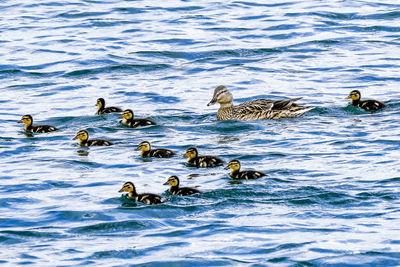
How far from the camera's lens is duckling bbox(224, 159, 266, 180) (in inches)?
468

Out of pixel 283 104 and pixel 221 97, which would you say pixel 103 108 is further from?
pixel 283 104

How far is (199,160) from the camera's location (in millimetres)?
12750

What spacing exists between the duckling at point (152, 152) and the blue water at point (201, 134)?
0.17m

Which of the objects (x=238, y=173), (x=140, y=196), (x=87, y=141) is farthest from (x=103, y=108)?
(x=140, y=196)

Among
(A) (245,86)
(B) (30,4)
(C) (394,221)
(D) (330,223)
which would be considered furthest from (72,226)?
(B) (30,4)

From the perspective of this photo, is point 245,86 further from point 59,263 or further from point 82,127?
point 59,263

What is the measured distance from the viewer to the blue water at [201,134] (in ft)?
32.9

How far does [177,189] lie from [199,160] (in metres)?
1.34

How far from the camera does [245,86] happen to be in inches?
722

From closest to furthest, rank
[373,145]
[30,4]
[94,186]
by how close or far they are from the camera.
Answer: [94,186] < [373,145] < [30,4]

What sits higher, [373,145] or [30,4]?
[30,4]

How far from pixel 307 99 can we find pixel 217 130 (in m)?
2.12

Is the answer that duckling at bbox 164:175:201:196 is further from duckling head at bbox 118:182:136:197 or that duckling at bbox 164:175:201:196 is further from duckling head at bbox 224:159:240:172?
duckling head at bbox 224:159:240:172

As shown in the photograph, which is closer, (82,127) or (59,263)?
(59,263)
